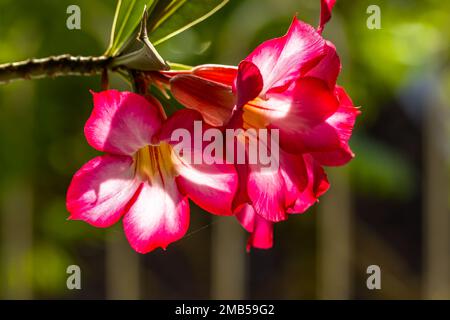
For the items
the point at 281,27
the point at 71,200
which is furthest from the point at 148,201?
the point at 281,27

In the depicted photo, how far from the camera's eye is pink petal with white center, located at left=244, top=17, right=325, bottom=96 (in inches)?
12.8

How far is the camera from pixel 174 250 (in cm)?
179

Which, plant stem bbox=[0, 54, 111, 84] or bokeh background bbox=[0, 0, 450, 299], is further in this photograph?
bokeh background bbox=[0, 0, 450, 299]

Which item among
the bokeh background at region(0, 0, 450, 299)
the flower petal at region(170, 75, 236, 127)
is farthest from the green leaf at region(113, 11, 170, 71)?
the bokeh background at region(0, 0, 450, 299)

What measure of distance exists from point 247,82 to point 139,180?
0.08 m

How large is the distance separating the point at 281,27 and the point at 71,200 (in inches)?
44.4

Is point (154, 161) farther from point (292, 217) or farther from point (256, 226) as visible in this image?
point (292, 217)

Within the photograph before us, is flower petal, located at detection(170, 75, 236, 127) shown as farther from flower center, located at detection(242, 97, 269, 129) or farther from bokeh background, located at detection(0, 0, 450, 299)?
bokeh background, located at detection(0, 0, 450, 299)

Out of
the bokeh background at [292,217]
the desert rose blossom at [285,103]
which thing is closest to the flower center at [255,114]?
the desert rose blossom at [285,103]

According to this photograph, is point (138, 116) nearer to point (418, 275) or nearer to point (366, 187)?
point (366, 187)

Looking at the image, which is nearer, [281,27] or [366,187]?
[281,27]

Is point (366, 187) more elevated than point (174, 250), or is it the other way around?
point (366, 187)

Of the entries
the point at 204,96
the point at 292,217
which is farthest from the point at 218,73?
the point at 292,217

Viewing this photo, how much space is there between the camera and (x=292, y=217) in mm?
1831
